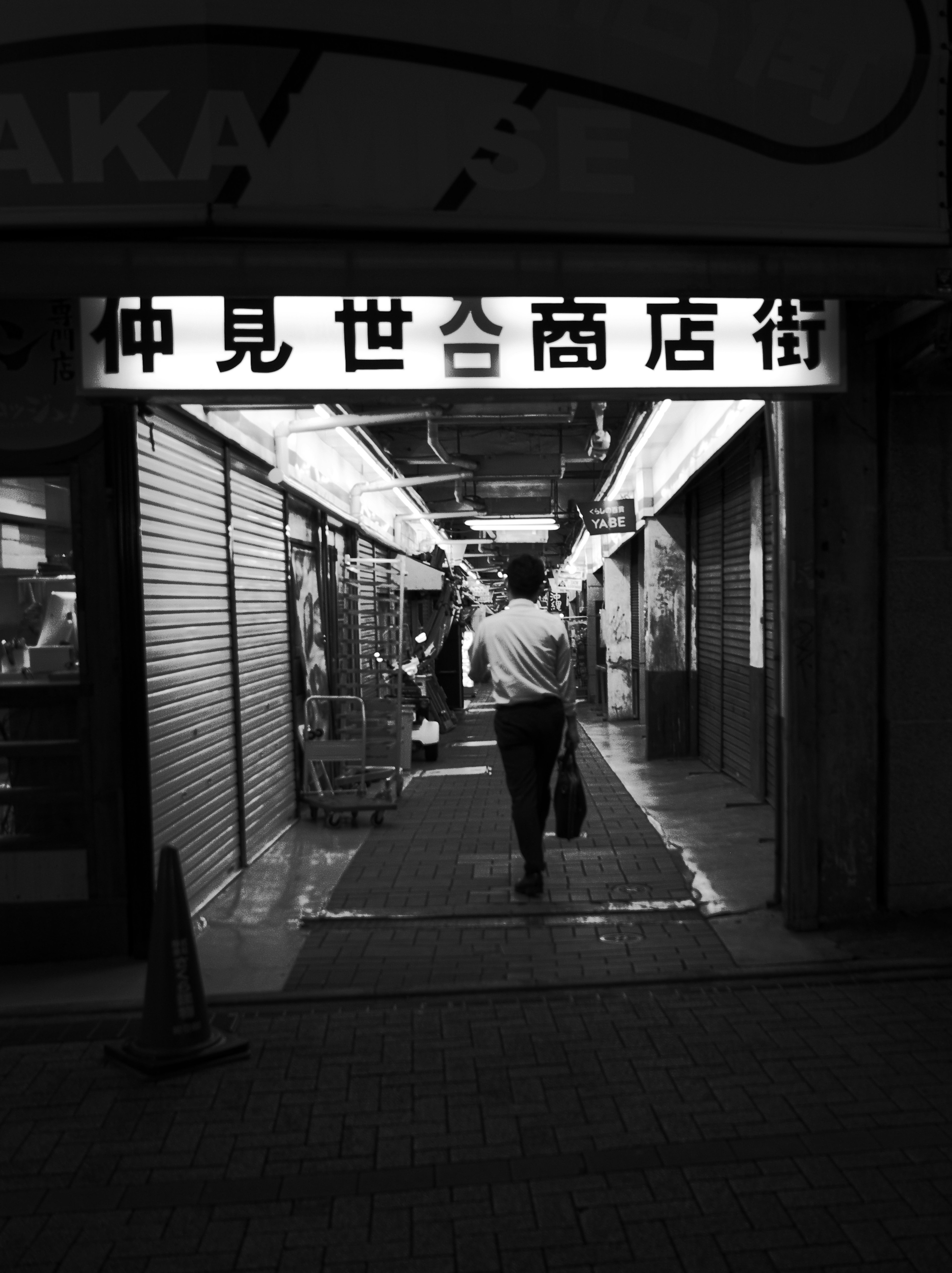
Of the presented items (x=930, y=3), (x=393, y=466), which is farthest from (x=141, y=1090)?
(x=393, y=466)

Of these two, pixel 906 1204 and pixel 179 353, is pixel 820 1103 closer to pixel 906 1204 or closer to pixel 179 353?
pixel 906 1204

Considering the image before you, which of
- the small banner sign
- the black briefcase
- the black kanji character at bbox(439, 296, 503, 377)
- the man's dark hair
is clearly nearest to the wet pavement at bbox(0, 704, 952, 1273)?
the black briefcase

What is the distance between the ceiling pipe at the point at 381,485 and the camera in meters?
11.6

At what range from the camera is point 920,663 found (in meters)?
6.13

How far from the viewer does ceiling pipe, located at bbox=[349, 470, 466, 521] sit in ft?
38.0

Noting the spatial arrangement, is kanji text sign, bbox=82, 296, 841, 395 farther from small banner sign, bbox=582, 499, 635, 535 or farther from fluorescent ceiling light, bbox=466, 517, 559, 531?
fluorescent ceiling light, bbox=466, 517, 559, 531

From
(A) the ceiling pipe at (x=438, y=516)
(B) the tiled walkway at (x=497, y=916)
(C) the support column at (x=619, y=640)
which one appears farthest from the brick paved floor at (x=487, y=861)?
(C) the support column at (x=619, y=640)

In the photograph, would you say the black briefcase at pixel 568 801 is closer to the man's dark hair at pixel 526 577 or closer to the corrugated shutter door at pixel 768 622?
the man's dark hair at pixel 526 577

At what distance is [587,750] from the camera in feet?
48.1

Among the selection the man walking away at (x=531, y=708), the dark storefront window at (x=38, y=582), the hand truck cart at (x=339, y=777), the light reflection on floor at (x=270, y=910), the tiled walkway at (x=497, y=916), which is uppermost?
the dark storefront window at (x=38, y=582)

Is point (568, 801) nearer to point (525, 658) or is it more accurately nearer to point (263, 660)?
point (525, 658)

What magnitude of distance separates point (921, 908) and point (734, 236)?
3755 millimetres

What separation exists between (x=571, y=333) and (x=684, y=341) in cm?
56

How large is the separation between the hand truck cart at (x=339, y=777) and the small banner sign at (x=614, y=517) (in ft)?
15.6
